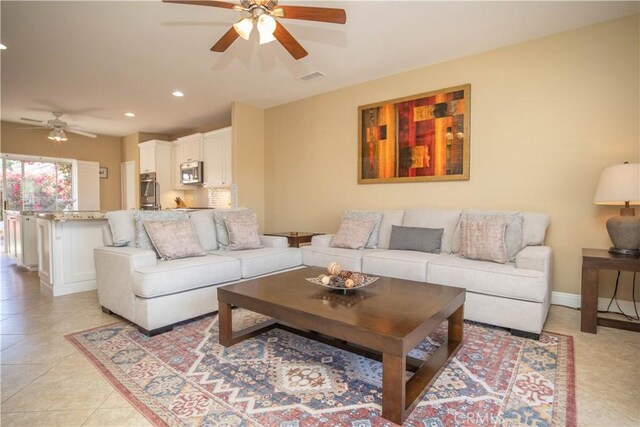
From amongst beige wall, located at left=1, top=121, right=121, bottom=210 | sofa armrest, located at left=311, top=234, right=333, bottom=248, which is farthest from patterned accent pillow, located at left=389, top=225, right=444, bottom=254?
beige wall, located at left=1, top=121, right=121, bottom=210

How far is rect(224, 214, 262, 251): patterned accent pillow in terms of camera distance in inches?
140

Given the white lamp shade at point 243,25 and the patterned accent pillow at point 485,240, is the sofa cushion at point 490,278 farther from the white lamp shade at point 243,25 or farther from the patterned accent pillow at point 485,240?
the white lamp shade at point 243,25

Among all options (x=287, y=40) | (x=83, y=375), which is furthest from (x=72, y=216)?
(x=287, y=40)

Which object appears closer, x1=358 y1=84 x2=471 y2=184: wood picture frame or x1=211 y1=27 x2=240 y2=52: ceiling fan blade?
x1=211 y1=27 x2=240 y2=52: ceiling fan blade

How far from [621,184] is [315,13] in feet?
8.56

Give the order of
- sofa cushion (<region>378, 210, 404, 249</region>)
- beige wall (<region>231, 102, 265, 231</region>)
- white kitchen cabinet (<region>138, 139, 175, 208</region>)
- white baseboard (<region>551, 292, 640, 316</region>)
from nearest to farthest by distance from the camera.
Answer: white baseboard (<region>551, 292, 640, 316</region>)
sofa cushion (<region>378, 210, 404, 249</region>)
beige wall (<region>231, 102, 265, 231</region>)
white kitchen cabinet (<region>138, 139, 175, 208</region>)

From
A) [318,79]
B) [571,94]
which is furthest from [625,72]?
[318,79]

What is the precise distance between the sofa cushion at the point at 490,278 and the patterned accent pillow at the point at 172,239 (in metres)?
2.21

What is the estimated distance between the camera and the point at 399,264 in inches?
118

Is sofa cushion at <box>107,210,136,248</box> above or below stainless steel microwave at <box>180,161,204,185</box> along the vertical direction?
below

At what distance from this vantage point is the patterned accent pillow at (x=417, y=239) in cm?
333

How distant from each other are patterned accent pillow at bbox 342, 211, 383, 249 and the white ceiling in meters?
1.76

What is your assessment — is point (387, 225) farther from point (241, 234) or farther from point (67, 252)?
point (67, 252)

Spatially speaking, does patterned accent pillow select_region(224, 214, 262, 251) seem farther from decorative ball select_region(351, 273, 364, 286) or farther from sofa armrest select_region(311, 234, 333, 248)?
decorative ball select_region(351, 273, 364, 286)
